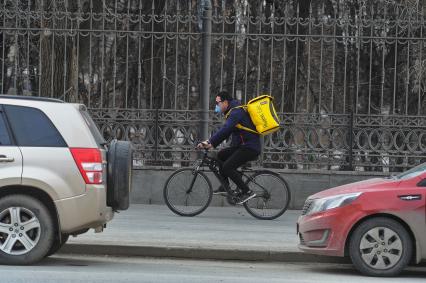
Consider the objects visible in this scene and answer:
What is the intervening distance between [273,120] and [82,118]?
4236 mm

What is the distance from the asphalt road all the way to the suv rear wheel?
0.15m

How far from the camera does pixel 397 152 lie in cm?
1316

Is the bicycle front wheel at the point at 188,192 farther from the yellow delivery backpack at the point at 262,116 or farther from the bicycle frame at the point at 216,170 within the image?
the yellow delivery backpack at the point at 262,116

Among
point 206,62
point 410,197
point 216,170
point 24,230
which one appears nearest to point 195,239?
point 216,170

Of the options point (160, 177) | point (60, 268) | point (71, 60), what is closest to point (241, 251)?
point (60, 268)

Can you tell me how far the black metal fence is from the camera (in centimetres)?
1326

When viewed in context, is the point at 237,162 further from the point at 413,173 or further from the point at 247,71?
the point at 413,173

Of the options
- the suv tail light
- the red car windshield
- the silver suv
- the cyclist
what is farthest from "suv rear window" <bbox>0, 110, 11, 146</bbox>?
the red car windshield

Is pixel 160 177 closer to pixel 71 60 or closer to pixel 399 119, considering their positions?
pixel 71 60

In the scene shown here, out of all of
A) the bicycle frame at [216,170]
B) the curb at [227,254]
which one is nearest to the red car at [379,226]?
the curb at [227,254]

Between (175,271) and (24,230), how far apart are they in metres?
1.77

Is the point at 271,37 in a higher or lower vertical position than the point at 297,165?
higher

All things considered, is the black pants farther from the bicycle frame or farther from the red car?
the red car

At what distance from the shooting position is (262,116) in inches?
→ 445
